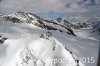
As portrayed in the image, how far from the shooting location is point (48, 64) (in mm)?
35281

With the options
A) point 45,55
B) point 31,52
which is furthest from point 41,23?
point 45,55

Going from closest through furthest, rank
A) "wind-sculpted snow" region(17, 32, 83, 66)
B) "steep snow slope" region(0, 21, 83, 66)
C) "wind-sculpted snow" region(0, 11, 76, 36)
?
"wind-sculpted snow" region(17, 32, 83, 66) < "steep snow slope" region(0, 21, 83, 66) < "wind-sculpted snow" region(0, 11, 76, 36)

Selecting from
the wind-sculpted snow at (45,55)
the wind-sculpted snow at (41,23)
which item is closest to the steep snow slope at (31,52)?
the wind-sculpted snow at (45,55)

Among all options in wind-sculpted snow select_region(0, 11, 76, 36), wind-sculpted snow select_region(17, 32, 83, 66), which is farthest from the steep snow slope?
wind-sculpted snow select_region(0, 11, 76, 36)

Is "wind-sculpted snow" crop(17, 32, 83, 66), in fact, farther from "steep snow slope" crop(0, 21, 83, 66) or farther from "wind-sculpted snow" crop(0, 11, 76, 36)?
"wind-sculpted snow" crop(0, 11, 76, 36)

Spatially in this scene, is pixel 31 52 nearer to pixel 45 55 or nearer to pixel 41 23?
pixel 45 55

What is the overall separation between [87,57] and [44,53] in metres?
12.7

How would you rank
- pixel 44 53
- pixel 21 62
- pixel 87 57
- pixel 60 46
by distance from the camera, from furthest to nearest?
1. pixel 87 57
2. pixel 60 46
3. pixel 44 53
4. pixel 21 62

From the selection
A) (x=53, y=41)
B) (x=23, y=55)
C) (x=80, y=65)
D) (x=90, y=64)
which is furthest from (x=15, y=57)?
(x=90, y=64)

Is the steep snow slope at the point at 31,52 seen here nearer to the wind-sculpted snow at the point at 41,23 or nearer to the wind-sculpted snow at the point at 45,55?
the wind-sculpted snow at the point at 45,55

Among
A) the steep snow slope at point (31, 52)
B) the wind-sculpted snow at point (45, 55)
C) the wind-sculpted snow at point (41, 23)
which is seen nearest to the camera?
the wind-sculpted snow at point (45, 55)

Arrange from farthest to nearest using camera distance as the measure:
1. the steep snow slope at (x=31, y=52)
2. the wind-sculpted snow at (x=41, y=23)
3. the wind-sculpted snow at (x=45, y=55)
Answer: the wind-sculpted snow at (x=41, y=23) < the steep snow slope at (x=31, y=52) < the wind-sculpted snow at (x=45, y=55)

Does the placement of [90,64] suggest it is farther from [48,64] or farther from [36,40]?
[36,40]

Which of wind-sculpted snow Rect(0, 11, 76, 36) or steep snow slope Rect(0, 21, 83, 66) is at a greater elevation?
steep snow slope Rect(0, 21, 83, 66)
